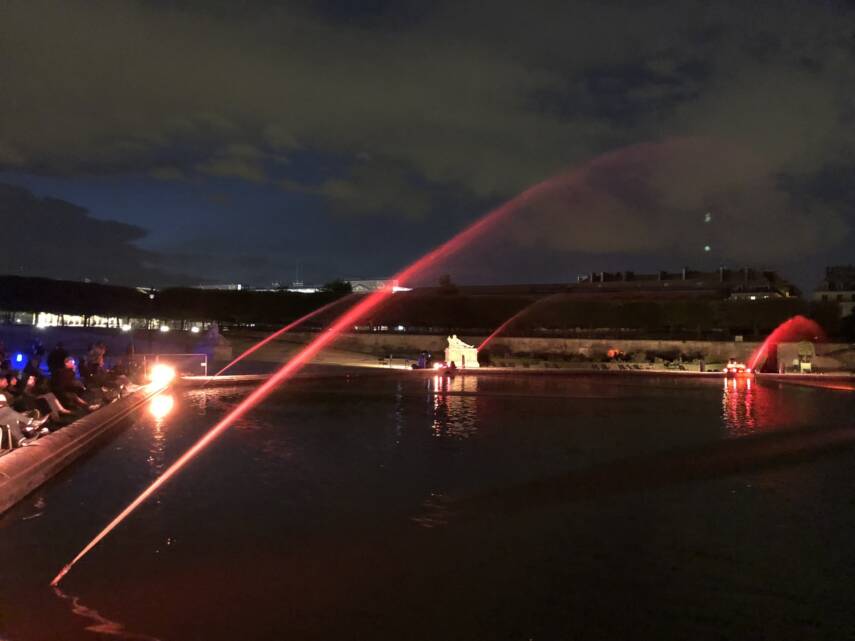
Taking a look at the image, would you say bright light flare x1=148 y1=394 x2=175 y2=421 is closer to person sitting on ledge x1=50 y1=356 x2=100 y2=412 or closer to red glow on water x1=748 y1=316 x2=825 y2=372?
person sitting on ledge x1=50 y1=356 x2=100 y2=412

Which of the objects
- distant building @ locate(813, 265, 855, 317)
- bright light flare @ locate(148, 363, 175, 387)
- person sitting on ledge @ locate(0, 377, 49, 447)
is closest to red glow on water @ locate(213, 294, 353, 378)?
bright light flare @ locate(148, 363, 175, 387)

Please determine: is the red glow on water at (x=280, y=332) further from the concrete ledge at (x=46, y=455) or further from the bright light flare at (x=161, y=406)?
the concrete ledge at (x=46, y=455)

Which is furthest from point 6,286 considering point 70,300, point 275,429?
point 275,429

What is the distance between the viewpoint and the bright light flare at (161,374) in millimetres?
21906

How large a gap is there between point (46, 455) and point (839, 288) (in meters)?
87.0

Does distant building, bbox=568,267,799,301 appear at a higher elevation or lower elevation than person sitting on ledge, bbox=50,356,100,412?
higher

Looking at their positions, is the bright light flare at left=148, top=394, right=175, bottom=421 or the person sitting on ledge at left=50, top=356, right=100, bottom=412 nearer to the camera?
the person sitting on ledge at left=50, top=356, right=100, bottom=412

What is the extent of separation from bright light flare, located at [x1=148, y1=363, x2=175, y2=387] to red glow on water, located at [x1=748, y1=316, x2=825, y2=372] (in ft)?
89.2

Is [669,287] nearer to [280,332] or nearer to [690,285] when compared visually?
[690,285]

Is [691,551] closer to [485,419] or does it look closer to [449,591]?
[449,591]

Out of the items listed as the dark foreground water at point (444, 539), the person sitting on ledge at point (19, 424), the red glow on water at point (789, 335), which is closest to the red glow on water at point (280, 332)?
the person sitting on ledge at point (19, 424)

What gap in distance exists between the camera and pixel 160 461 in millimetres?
10469

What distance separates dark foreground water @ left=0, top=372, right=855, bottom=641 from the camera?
518 cm

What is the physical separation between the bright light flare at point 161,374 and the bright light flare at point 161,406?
198 cm
